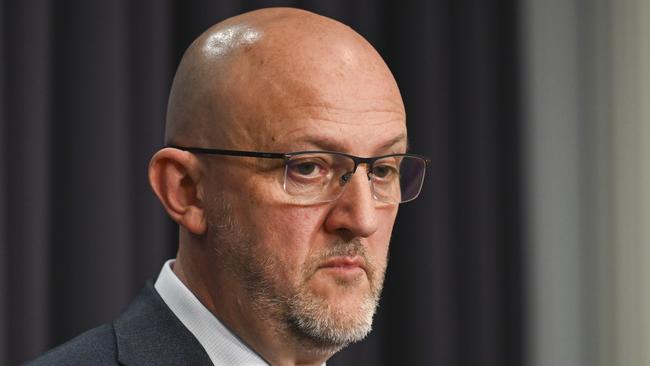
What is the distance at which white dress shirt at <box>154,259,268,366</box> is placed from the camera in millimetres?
1506

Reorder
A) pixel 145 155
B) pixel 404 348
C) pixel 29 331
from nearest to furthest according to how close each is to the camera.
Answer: pixel 29 331, pixel 145 155, pixel 404 348

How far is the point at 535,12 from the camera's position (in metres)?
2.78

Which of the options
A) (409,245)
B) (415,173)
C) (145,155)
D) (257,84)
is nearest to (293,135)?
(257,84)

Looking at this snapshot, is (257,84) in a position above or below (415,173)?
above

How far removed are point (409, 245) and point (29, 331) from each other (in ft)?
3.29

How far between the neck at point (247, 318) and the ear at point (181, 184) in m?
0.05

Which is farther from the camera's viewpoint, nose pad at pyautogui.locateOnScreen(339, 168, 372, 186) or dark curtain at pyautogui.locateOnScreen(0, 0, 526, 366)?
dark curtain at pyautogui.locateOnScreen(0, 0, 526, 366)

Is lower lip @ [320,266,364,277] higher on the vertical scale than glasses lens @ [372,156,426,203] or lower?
lower

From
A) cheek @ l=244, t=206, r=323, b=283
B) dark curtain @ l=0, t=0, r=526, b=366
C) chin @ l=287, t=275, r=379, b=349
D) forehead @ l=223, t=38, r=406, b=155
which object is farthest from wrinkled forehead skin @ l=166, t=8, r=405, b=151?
dark curtain @ l=0, t=0, r=526, b=366

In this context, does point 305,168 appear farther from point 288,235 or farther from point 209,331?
point 209,331

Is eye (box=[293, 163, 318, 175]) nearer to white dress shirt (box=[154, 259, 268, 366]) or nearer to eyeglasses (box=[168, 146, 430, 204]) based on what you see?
eyeglasses (box=[168, 146, 430, 204])

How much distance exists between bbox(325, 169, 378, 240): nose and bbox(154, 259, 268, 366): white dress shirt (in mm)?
224

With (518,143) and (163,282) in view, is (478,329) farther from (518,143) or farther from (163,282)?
(163,282)

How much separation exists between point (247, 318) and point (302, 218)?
0.58ft
